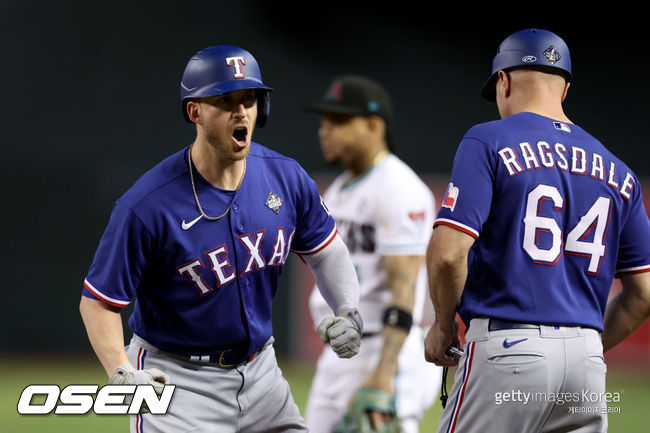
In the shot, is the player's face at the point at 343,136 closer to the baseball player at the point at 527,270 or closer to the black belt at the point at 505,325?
the baseball player at the point at 527,270

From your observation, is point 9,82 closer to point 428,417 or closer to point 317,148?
point 317,148

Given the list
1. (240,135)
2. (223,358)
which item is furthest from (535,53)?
(223,358)

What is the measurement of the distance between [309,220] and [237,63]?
0.73 m

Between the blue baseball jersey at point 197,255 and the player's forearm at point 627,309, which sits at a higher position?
the blue baseball jersey at point 197,255

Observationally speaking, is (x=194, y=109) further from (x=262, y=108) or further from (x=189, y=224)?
(x=189, y=224)

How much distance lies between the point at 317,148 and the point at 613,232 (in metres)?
10.5

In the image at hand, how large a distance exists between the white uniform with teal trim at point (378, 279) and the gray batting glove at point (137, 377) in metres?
1.97

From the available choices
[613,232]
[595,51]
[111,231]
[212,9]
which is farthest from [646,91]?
[111,231]

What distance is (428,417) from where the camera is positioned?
27.7 ft

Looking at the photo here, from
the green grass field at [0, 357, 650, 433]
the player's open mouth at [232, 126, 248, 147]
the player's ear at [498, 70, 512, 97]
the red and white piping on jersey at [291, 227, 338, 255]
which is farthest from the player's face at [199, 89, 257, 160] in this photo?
the green grass field at [0, 357, 650, 433]

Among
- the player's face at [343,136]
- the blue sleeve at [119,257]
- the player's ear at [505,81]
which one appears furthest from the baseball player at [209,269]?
the player's face at [343,136]

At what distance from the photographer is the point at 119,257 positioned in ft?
11.0

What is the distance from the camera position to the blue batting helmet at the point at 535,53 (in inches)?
143

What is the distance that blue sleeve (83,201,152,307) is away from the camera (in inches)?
132
